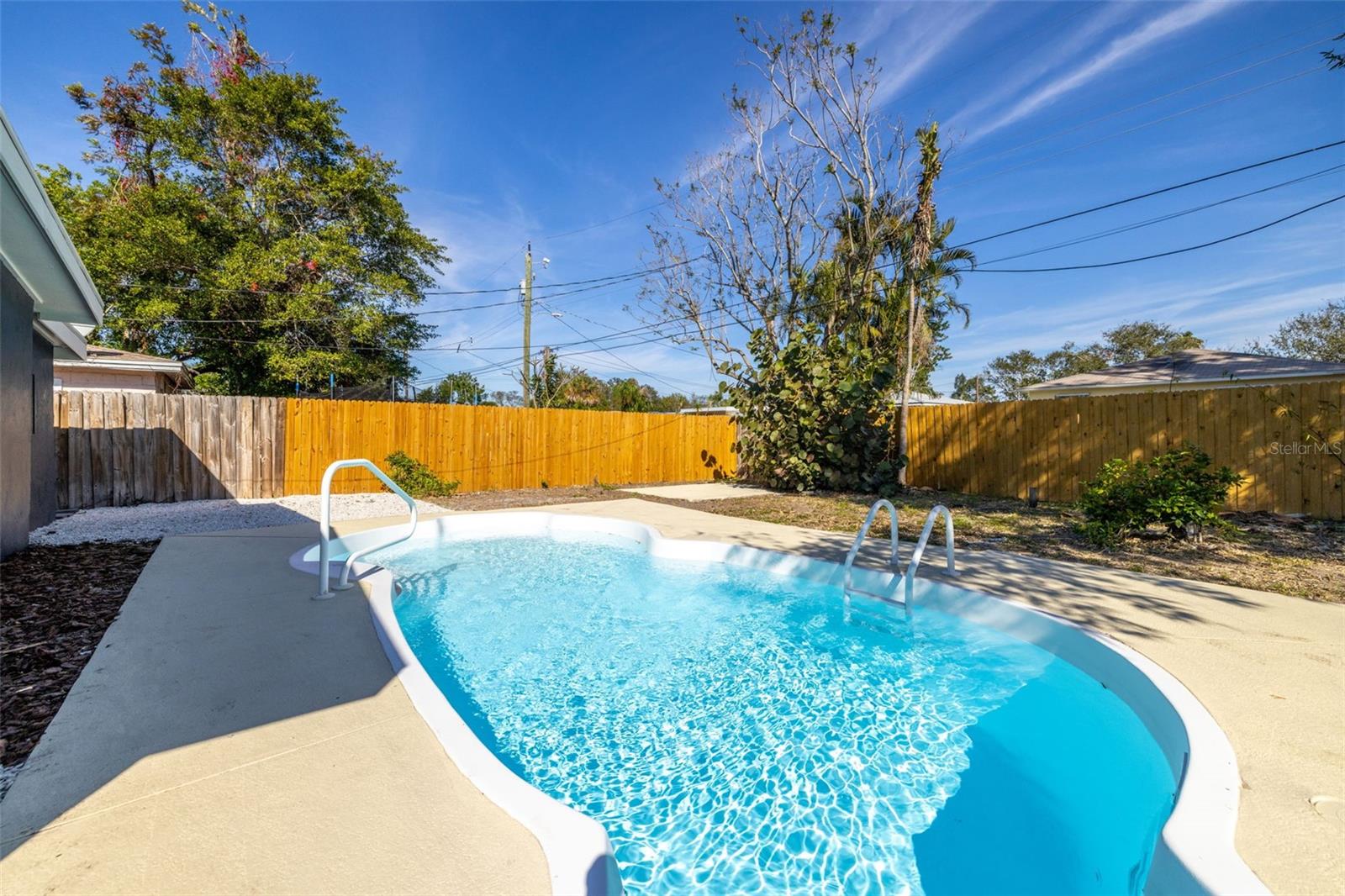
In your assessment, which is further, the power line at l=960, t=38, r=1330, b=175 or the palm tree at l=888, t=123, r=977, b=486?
the palm tree at l=888, t=123, r=977, b=486

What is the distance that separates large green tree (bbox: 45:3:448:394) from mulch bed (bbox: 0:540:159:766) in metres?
→ 10.8

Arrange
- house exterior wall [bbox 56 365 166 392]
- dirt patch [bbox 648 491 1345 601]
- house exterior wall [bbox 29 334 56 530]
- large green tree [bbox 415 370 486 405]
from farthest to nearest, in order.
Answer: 1. large green tree [bbox 415 370 486 405]
2. house exterior wall [bbox 56 365 166 392]
3. house exterior wall [bbox 29 334 56 530]
4. dirt patch [bbox 648 491 1345 601]

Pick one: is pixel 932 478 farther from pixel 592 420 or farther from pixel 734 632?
pixel 734 632

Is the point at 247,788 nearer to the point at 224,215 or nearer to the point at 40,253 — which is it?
the point at 40,253

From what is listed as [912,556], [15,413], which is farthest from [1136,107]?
[15,413]

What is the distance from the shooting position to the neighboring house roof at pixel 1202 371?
33.9 feet

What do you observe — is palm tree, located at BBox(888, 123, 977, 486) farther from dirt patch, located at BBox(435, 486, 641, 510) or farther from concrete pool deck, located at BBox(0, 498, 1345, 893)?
concrete pool deck, located at BBox(0, 498, 1345, 893)

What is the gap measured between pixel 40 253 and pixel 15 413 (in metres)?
1.62

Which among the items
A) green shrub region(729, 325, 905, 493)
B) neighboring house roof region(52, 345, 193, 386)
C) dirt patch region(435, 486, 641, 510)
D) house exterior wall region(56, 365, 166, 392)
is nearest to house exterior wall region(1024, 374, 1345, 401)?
green shrub region(729, 325, 905, 493)

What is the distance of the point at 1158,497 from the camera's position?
5.55 m

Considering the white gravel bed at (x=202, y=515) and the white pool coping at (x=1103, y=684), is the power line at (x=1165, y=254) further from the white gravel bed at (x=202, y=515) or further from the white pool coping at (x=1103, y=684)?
the white gravel bed at (x=202, y=515)

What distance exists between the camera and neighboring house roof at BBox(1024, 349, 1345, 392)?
10.3 m
